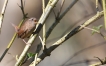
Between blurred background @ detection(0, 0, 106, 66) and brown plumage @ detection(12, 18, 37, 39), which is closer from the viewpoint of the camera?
brown plumage @ detection(12, 18, 37, 39)

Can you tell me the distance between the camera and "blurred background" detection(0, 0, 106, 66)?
2.27 m

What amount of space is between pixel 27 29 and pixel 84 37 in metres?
1.22

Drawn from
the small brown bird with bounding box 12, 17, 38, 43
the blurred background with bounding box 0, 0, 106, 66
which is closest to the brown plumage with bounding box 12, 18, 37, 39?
the small brown bird with bounding box 12, 17, 38, 43

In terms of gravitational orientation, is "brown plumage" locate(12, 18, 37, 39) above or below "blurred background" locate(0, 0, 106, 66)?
above

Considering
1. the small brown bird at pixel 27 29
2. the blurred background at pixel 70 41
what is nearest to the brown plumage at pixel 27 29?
the small brown bird at pixel 27 29

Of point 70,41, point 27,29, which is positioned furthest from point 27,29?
point 70,41

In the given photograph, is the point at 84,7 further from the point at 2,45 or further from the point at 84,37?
the point at 2,45

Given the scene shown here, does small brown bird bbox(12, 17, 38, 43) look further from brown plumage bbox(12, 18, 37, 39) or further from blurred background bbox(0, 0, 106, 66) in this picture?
blurred background bbox(0, 0, 106, 66)

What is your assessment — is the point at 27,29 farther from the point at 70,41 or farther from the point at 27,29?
the point at 70,41

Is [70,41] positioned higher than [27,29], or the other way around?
[27,29]

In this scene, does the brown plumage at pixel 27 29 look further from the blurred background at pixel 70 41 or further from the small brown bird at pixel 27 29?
the blurred background at pixel 70 41

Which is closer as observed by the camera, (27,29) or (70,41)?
(27,29)

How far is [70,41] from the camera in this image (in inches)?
97.9

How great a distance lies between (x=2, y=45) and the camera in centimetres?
230
